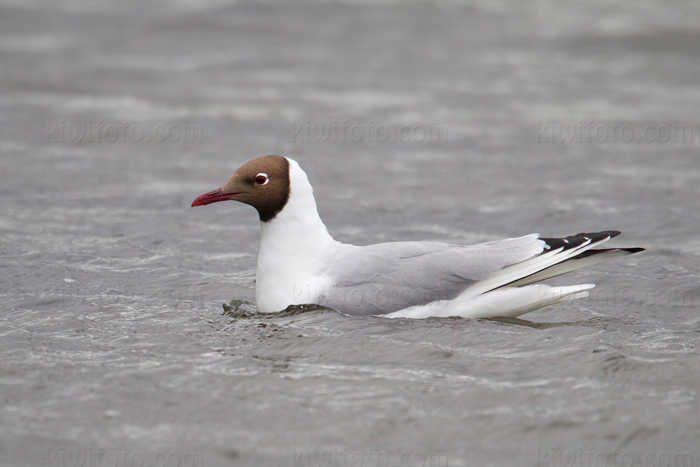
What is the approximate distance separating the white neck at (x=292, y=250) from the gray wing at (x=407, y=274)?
0.59 feet

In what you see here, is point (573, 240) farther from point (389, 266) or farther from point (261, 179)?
point (261, 179)

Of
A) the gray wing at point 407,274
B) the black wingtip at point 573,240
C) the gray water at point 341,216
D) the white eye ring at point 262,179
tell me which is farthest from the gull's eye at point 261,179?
the black wingtip at point 573,240

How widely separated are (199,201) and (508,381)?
8.87ft

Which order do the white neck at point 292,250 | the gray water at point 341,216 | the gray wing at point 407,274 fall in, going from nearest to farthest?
the gray water at point 341,216 → the gray wing at point 407,274 → the white neck at point 292,250

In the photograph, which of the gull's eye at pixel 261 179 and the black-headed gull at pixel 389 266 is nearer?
the black-headed gull at pixel 389 266

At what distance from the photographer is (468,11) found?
64.3 feet

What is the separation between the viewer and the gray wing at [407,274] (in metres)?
6.91

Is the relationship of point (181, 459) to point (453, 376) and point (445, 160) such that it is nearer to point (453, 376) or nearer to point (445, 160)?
point (453, 376)

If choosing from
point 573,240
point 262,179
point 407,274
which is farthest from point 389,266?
point 573,240

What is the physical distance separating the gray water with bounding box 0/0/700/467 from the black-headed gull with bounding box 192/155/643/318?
7.2 inches

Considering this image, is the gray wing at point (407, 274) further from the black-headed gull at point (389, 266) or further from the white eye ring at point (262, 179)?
the white eye ring at point (262, 179)

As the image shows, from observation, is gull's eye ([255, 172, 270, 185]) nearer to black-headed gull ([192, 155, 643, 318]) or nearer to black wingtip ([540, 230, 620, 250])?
black-headed gull ([192, 155, 643, 318])

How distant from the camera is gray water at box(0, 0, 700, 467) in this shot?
5.51 meters

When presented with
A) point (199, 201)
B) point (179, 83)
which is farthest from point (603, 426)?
point (179, 83)
